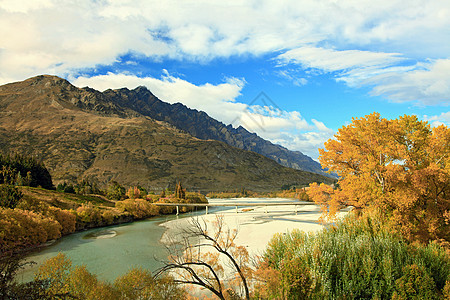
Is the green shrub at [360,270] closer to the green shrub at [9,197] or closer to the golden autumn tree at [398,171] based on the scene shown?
the golden autumn tree at [398,171]

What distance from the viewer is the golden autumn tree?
1669 centimetres

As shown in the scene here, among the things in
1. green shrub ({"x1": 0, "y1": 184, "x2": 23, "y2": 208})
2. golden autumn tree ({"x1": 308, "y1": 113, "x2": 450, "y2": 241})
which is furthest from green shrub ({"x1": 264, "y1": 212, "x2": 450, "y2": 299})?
green shrub ({"x1": 0, "y1": 184, "x2": 23, "y2": 208})

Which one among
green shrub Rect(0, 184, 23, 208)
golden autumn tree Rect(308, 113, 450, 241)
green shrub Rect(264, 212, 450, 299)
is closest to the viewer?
green shrub Rect(264, 212, 450, 299)

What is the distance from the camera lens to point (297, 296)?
8.76 metres

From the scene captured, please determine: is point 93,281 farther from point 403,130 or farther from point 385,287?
point 403,130

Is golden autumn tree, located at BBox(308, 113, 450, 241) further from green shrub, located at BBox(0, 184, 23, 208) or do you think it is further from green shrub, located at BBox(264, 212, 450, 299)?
green shrub, located at BBox(0, 184, 23, 208)

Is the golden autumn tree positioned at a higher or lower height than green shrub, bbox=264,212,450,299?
higher

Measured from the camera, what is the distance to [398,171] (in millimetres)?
17719

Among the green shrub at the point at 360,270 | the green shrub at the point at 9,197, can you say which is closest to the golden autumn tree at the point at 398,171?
the green shrub at the point at 360,270

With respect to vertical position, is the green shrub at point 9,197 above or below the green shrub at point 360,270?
above

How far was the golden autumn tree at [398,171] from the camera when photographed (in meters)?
16.7

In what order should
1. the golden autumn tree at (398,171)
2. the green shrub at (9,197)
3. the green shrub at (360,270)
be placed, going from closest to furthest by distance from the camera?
the green shrub at (360,270)
the golden autumn tree at (398,171)
the green shrub at (9,197)

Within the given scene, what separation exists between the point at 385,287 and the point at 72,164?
19424 centimetres

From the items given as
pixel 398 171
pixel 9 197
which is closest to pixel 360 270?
pixel 398 171
